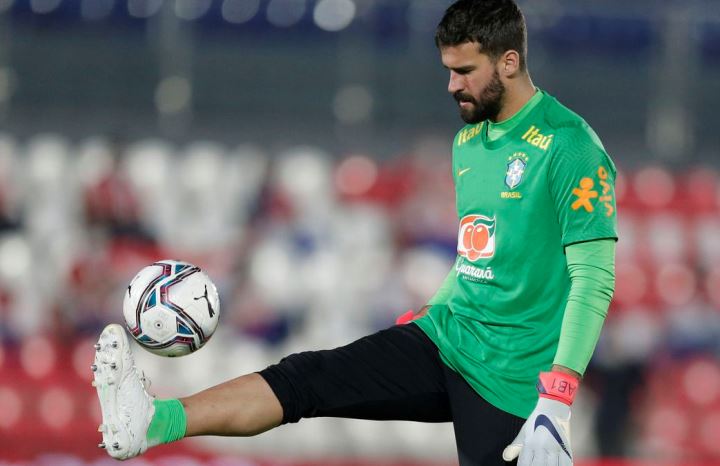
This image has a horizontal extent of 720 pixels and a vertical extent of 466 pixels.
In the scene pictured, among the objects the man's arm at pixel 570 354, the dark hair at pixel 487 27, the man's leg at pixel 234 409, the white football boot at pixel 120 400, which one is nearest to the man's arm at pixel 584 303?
the man's arm at pixel 570 354

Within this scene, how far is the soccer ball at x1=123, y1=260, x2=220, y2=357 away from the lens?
13.7ft

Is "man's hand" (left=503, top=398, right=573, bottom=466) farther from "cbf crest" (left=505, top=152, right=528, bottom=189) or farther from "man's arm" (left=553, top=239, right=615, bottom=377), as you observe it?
"cbf crest" (left=505, top=152, right=528, bottom=189)

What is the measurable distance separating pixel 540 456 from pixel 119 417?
1.30 metres

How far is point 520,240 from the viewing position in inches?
160

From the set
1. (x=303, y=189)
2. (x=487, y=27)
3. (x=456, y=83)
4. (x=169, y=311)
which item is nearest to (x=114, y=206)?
(x=303, y=189)

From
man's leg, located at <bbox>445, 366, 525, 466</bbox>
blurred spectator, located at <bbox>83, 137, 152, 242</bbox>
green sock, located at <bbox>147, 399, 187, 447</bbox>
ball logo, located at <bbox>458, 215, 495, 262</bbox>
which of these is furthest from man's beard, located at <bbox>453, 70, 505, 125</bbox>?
blurred spectator, located at <bbox>83, 137, 152, 242</bbox>

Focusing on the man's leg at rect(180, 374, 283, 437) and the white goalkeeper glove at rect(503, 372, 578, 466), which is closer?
Answer: the white goalkeeper glove at rect(503, 372, 578, 466)

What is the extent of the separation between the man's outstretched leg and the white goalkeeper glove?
845mm

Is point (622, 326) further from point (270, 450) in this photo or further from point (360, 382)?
point (360, 382)

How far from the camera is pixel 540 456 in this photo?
360 cm

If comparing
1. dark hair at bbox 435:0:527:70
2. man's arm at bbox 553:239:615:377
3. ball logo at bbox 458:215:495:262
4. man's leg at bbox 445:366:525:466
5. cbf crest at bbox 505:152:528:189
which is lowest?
man's leg at bbox 445:366:525:466

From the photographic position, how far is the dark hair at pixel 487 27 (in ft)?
13.4

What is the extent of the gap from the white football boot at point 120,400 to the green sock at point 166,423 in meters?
0.02

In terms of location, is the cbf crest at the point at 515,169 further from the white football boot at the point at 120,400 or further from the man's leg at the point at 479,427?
the white football boot at the point at 120,400
